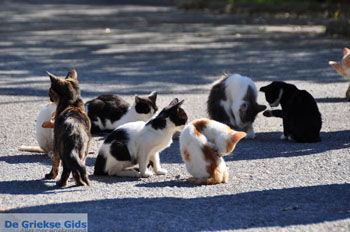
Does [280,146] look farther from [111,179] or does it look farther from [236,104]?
[111,179]

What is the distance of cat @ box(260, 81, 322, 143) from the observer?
847cm

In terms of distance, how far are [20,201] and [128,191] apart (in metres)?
0.93

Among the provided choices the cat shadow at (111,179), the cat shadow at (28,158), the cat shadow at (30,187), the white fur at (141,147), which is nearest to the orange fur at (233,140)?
the white fur at (141,147)

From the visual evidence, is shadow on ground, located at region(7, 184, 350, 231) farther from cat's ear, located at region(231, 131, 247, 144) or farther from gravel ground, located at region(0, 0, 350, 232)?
cat's ear, located at region(231, 131, 247, 144)

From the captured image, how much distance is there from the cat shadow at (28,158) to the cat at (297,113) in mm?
2852

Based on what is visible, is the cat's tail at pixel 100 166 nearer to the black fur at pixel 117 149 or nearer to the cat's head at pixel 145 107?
the black fur at pixel 117 149

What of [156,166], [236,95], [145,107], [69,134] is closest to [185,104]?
[236,95]

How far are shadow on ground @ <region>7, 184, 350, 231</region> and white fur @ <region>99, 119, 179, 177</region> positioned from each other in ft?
3.03

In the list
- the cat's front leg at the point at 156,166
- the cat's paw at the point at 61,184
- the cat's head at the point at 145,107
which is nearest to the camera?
the cat's paw at the point at 61,184

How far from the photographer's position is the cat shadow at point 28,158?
756cm

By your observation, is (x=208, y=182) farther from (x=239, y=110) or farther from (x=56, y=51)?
(x=56, y=51)

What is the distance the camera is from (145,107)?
27.7 ft

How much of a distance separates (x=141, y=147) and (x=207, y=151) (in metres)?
0.68

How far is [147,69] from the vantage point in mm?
13844
